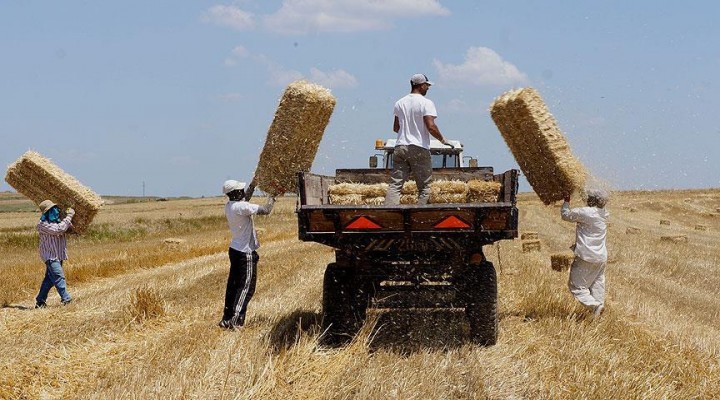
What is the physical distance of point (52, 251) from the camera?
12.1 m

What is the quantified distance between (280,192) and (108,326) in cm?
241

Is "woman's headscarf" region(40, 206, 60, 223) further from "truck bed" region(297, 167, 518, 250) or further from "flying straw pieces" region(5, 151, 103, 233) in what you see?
"truck bed" region(297, 167, 518, 250)

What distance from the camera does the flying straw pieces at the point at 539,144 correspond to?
9391mm

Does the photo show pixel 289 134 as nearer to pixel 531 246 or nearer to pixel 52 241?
pixel 52 241

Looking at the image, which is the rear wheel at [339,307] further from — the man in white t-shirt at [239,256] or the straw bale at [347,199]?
the man in white t-shirt at [239,256]

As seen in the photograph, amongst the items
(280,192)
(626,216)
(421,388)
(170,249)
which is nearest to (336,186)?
(280,192)

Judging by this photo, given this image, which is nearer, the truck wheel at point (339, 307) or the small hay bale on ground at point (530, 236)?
the truck wheel at point (339, 307)

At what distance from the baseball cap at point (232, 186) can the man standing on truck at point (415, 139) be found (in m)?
1.77

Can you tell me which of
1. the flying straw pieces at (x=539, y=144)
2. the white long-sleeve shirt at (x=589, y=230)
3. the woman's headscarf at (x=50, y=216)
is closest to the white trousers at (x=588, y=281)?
the white long-sleeve shirt at (x=589, y=230)

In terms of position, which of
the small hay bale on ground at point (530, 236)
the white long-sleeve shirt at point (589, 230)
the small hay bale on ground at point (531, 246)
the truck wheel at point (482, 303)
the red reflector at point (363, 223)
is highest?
the red reflector at point (363, 223)

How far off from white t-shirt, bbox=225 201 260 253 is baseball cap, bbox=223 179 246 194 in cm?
16

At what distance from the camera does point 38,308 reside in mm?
11531

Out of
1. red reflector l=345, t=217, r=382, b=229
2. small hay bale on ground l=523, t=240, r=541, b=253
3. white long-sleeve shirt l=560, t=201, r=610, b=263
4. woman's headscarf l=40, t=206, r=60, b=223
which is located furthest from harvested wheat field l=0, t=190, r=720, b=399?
small hay bale on ground l=523, t=240, r=541, b=253

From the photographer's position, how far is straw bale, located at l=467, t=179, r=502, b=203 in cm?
865
